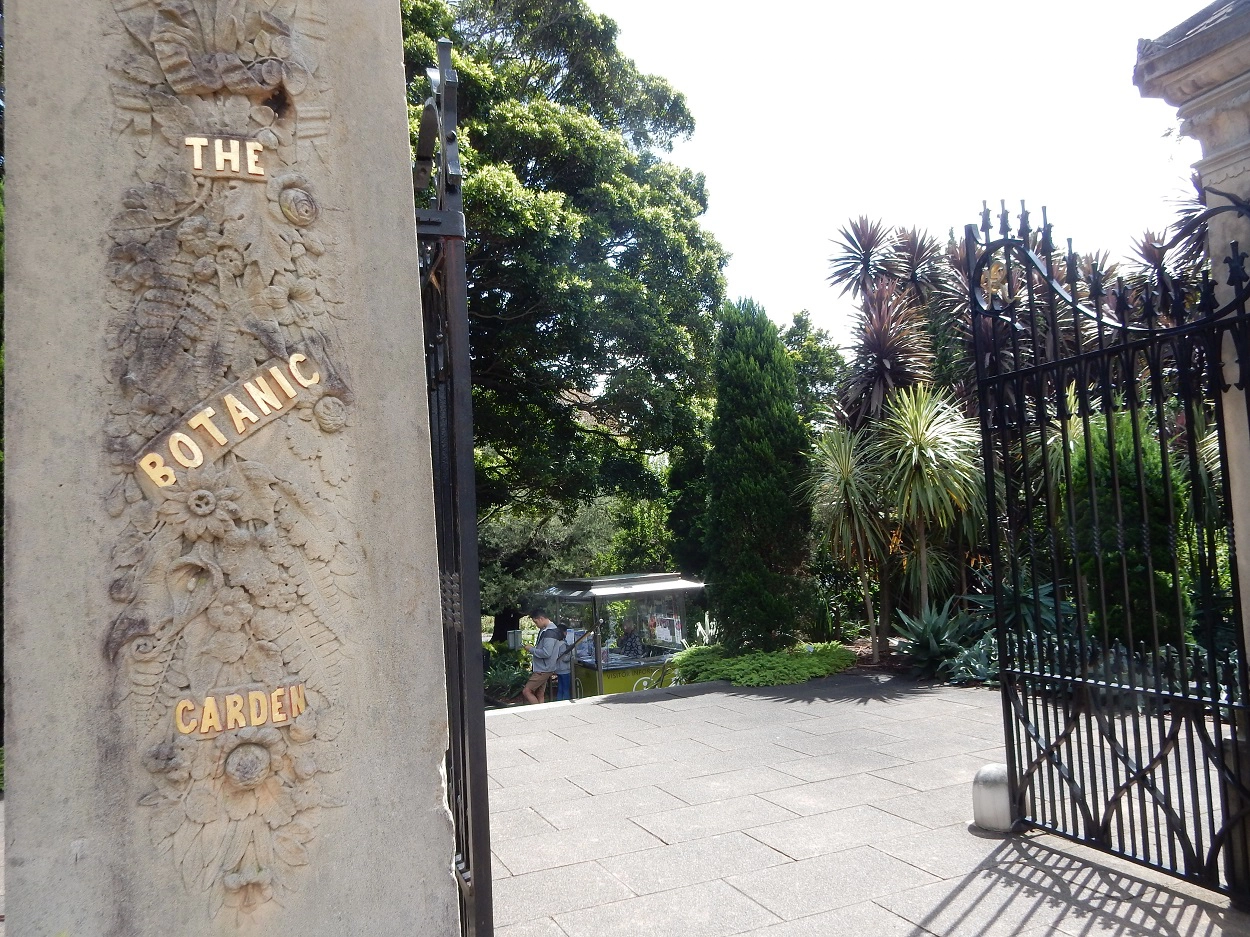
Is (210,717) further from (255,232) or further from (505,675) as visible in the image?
(505,675)

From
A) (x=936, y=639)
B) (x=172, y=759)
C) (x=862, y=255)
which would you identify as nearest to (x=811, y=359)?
(x=862, y=255)

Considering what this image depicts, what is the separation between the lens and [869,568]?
1257 cm

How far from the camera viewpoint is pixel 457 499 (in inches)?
116

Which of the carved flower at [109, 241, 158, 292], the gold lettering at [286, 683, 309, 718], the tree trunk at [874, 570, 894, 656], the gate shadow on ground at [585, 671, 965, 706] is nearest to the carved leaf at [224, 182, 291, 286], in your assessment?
the carved flower at [109, 241, 158, 292]

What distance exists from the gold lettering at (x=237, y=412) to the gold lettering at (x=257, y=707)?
678mm

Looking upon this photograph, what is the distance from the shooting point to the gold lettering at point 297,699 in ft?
7.48

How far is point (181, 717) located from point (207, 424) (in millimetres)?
740

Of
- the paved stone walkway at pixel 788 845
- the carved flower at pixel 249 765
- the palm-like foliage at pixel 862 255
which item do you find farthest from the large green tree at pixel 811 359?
the carved flower at pixel 249 765

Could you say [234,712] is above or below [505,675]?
above

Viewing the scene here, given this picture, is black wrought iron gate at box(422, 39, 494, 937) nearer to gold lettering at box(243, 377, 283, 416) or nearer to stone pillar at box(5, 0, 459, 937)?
stone pillar at box(5, 0, 459, 937)

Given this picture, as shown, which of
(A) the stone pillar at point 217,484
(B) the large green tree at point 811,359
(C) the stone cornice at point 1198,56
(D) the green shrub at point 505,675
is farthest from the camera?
(B) the large green tree at point 811,359

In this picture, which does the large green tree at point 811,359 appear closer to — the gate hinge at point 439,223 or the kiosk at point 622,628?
the kiosk at point 622,628

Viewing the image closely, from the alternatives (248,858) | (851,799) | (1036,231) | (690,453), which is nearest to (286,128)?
(248,858)

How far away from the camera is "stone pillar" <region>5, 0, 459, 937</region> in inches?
82.5
